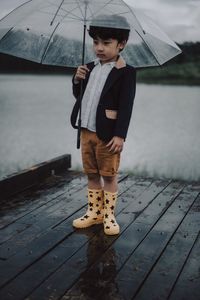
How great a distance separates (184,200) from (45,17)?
2180 mm

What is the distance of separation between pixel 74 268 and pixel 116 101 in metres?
1.23

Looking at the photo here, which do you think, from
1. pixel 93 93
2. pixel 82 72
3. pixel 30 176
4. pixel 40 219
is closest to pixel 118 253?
pixel 40 219

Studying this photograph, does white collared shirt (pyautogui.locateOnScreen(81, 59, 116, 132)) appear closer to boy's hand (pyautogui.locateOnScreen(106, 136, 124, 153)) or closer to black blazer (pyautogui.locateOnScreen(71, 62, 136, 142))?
black blazer (pyautogui.locateOnScreen(71, 62, 136, 142))

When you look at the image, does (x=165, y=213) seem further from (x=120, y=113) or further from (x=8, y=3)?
(x=8, y=3)

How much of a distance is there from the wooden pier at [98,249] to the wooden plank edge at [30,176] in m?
0.08

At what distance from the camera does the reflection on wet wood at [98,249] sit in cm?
232

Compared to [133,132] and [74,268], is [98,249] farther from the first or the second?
[133,132]

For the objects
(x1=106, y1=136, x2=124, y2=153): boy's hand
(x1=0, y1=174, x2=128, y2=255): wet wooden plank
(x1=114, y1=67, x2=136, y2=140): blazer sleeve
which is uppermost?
(x1=114, y1=67, x2=136, y2=140): blazer sleeve

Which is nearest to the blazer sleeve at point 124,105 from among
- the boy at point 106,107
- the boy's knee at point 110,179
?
the boy at point 106,107

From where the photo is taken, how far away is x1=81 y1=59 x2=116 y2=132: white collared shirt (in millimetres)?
3107

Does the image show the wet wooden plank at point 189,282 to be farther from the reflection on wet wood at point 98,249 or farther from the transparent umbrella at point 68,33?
the transparent umbrella at point 68,33

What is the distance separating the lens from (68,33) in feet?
11.1

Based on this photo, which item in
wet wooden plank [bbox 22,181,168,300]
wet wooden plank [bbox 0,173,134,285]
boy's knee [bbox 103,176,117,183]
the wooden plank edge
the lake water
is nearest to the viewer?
wet wooden plank [bbox 22,181,168,300]

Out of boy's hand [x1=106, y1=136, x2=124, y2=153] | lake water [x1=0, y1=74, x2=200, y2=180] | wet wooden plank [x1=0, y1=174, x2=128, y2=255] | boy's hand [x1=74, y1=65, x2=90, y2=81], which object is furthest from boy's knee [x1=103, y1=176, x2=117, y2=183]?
lake water [x1=0, y1=74, x2=200, y2=180]
